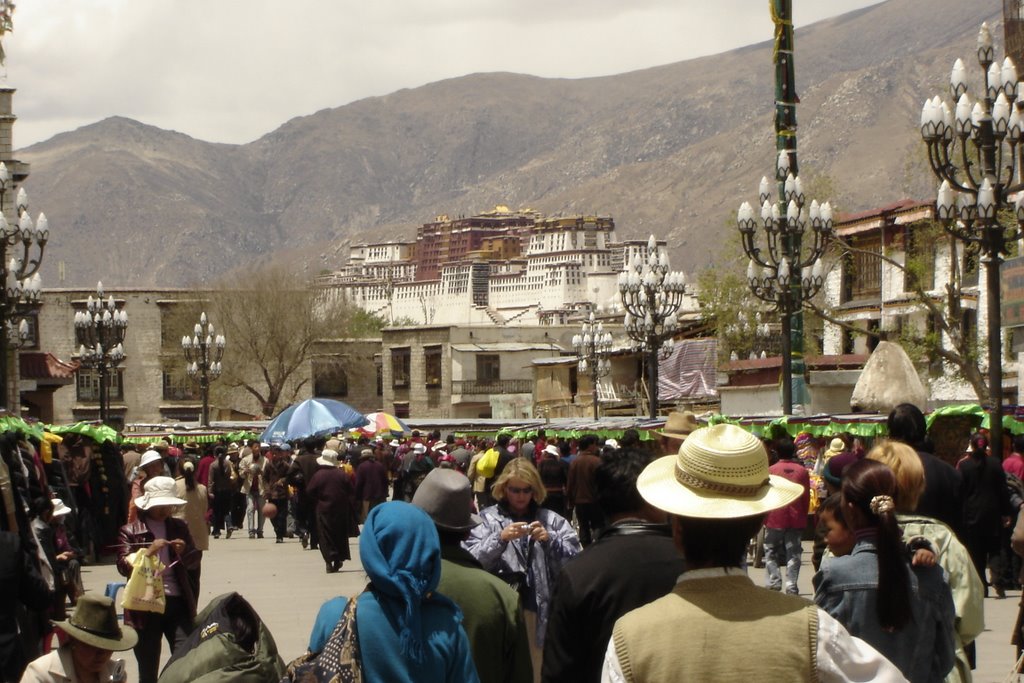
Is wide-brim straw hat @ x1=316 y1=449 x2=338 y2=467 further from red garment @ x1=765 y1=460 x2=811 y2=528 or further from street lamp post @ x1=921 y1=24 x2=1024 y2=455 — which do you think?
street lamp post @ x1=921 y1=24 x2=1024 y2=455

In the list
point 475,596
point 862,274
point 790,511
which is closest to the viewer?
point 475,596

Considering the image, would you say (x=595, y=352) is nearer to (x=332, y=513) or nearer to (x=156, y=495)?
(x=332, y=513)

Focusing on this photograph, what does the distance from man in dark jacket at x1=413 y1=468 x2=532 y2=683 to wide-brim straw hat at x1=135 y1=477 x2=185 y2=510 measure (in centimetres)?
436

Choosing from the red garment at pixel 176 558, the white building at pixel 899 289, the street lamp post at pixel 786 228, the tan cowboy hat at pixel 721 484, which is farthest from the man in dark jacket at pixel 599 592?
the white building at pixel 899 289

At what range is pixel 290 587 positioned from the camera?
668 inches

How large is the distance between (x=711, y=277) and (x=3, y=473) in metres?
46.4

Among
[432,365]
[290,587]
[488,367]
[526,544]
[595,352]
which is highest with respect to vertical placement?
[595,352]

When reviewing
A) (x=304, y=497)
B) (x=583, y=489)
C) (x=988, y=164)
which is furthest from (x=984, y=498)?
(x=304, y=497)

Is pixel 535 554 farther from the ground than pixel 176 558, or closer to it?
farther from the ground

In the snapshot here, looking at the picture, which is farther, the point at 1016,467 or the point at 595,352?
the point at 595,352

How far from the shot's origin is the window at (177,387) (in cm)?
7306

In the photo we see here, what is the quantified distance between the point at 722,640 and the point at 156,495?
6569mm

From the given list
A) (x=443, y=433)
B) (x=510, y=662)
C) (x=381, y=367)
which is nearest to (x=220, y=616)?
(x=510, y=662)

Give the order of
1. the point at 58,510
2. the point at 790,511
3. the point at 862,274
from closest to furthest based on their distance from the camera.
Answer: the point at 58,510 < the point at 790,511 < the point at 862,274
